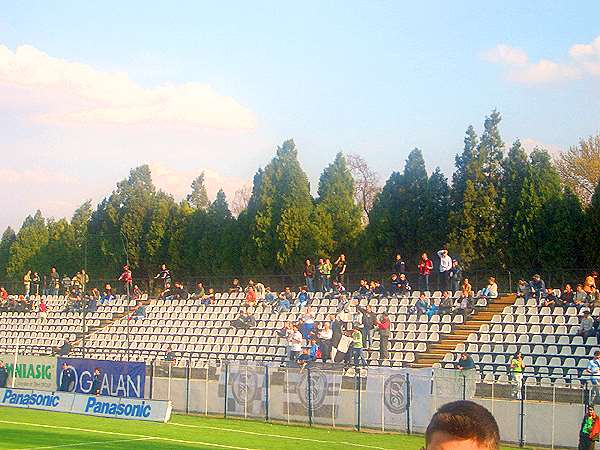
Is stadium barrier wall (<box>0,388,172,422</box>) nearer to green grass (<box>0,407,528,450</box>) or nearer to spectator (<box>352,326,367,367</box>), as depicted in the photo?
green grass (<box>0,407,528,450</box>)

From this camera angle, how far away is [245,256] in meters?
59.4

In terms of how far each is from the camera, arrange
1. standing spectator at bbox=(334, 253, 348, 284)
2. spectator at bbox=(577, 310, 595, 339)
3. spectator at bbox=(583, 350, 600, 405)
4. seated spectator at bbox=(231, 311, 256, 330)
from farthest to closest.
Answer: standing spectator at bbox=(334, 253, 348, 284) → seated spectator at bbox=(231, 311, 256, 330) → spectator at bbox=(577, 310, 595, 339) → spectator at bbox=(583, 350, 600, 405)

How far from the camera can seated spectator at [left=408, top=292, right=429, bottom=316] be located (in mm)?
37406

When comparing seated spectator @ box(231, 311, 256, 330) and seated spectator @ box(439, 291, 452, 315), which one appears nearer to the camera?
seated spectator @ box(439, 291, 452, 315)

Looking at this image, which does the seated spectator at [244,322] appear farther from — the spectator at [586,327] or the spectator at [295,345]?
the spectator at [586,327]

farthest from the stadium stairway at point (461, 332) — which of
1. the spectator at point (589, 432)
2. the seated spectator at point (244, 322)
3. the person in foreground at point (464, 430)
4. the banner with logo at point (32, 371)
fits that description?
the person in foreground at point (464, 430)

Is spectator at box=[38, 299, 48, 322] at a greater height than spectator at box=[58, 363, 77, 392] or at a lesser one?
greater

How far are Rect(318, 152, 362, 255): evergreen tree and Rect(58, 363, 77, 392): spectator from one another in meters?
22.3

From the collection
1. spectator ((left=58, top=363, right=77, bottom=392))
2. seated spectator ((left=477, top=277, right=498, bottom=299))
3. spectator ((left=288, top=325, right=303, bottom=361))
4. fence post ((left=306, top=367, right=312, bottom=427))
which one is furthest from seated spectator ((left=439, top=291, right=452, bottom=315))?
spectator ((left=58, top=363, right=77, bottom=392))

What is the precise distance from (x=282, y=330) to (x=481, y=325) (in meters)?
8.43

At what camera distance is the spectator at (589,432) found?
21.9m

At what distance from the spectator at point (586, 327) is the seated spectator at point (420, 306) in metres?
7.44

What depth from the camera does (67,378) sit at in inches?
1455

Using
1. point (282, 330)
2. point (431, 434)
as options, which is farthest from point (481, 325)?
point (431, 434)
